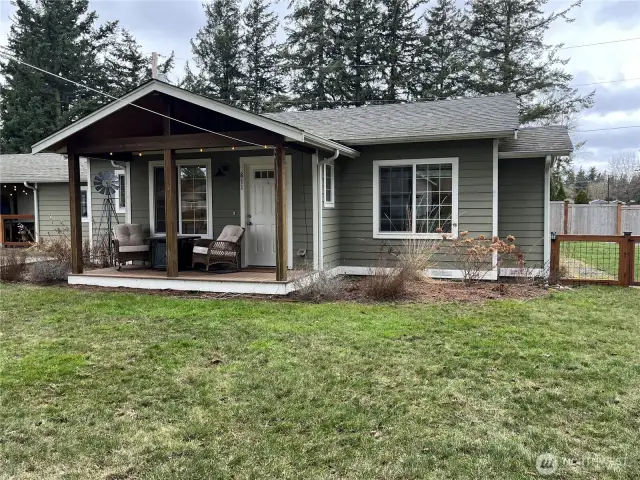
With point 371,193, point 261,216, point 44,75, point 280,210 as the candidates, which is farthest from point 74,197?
point 44,75

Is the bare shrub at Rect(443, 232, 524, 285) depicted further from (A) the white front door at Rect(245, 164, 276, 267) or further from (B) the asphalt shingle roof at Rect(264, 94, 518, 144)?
(A) the white front door at Rect(245, 164, 276, 267)

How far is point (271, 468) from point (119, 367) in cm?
218

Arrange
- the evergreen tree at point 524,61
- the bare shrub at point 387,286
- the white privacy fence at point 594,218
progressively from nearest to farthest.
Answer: the bare shrub at point 387,286 < the white privacy fence at point 594,218 < the evergreen tree at point 524,61

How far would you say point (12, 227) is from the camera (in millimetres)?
16953

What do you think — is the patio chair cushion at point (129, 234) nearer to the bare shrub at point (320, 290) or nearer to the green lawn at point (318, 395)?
the green lawn at point (318, 395)

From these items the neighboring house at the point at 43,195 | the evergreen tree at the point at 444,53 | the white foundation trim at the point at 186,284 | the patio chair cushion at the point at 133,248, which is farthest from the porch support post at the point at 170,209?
the evergreen tree at the point at 444,53

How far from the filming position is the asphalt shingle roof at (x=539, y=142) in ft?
29.6

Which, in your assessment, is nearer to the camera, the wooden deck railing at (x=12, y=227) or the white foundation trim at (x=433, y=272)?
the white foundation trim at (x=433, y=272)

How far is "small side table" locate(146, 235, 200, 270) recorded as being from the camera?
9516mm

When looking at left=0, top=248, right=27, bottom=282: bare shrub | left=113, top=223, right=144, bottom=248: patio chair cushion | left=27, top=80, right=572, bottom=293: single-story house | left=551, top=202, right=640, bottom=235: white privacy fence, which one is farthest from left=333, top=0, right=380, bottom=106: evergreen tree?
left=0, top=248, right=27, bottom=282: bare shrub

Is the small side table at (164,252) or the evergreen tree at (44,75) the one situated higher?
the evergreen tree at (44,75)

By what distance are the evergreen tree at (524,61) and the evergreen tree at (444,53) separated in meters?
0.64

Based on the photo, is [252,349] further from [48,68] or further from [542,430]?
[48,68]

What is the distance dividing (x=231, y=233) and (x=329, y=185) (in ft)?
6.64
